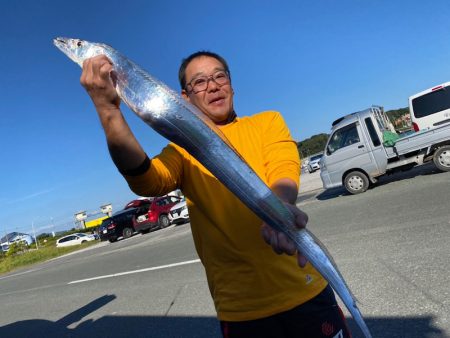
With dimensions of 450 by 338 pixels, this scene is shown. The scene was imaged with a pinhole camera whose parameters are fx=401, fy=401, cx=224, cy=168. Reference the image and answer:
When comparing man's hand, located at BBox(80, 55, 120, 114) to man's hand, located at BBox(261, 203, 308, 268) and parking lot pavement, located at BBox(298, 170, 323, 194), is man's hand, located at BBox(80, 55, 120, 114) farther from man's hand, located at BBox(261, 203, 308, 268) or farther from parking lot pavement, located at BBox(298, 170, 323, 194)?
parking lot pavement, located at BBox(298, 170, 323, 194)

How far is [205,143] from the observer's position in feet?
3.95

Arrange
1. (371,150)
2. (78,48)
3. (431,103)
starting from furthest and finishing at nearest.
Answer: (431,103)
(371,150)
(78,48)

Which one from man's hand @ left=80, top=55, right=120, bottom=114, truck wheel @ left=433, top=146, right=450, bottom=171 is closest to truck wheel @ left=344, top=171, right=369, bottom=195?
truck wheel @ left=433, top=146, right=450, bottom=171

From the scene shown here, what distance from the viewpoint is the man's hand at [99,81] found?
128 centimetres

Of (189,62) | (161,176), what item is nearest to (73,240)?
(189,62)

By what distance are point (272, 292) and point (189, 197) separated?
553mm

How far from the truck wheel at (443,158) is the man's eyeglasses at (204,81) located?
1086 cm

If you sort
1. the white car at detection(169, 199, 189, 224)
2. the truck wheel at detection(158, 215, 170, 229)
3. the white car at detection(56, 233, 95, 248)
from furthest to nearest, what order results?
the white car at detection(56, 233, 95, 248), the truck wheel at detection(158, 215, 170, 229), the white car at detection(169, 199, 189, 224)

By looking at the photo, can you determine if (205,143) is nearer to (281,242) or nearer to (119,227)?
(281,242)

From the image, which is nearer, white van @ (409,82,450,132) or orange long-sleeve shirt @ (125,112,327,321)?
orange long-sleeve shirt @ (125,112,327,321)

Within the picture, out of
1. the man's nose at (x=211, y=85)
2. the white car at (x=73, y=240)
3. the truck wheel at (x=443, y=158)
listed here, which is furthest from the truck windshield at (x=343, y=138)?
the white car at (x=73, y=240)

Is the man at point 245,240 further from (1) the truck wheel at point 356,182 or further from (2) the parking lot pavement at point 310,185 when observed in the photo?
(2) the parking lot pavement at point 310,185

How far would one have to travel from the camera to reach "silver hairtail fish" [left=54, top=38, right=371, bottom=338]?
1202mm

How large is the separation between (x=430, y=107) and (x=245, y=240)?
1214 cm
